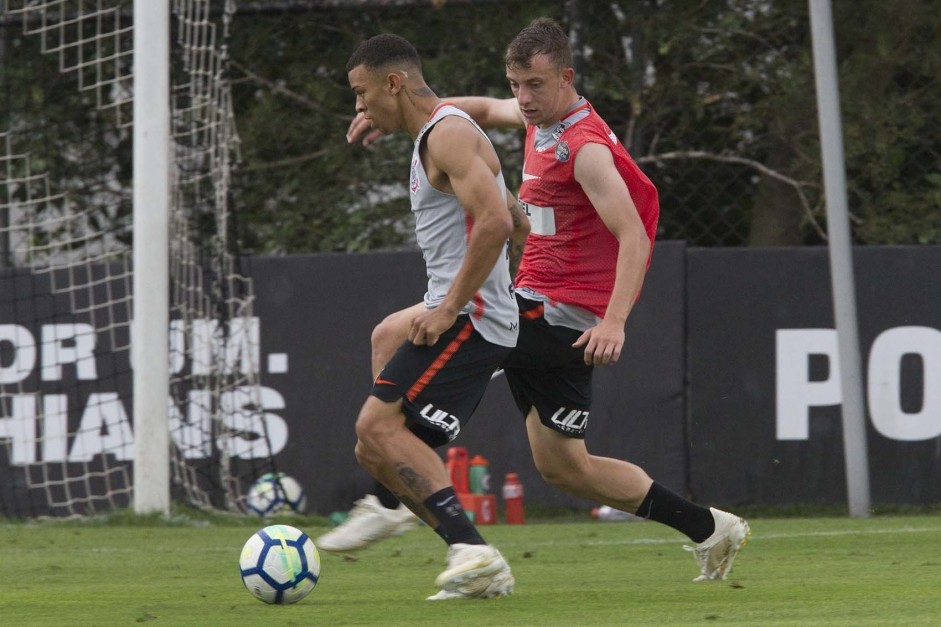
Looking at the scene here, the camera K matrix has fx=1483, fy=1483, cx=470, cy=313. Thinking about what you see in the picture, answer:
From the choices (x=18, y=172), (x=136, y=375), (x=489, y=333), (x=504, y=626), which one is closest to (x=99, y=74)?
(x=18, y=172)

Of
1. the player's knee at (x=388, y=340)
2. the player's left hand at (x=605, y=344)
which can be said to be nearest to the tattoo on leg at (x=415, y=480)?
the player's left hand at (x=605, y=344)

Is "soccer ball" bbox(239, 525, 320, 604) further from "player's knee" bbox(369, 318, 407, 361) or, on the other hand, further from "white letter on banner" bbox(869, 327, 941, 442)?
"white letter on banner" bbox(869, 327, 941, 442)

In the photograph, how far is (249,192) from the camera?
10750 millimetres

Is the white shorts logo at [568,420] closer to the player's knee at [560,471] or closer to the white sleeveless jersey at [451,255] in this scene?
the player's knee at [560,471]

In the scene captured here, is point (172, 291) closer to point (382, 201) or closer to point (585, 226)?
point (382, 201)

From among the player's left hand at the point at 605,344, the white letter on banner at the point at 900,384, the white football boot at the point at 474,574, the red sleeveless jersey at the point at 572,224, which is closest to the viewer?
the white football boot at the point at 474,574

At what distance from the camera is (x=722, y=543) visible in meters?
5.30

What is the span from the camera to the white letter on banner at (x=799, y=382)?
9.02m

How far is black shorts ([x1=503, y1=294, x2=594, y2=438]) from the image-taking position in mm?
5410

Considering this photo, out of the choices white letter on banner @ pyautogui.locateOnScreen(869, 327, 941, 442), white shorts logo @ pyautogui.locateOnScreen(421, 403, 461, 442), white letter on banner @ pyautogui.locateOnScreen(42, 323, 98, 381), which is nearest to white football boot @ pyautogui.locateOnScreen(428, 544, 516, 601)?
white shorts logo @ pyautogui.locateOnScreen(421, 403, 461, 442)

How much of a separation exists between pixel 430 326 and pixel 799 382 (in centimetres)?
474

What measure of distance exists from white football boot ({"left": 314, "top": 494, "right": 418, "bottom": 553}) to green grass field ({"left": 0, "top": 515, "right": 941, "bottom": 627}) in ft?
0.59

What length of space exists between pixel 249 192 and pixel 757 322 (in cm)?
386

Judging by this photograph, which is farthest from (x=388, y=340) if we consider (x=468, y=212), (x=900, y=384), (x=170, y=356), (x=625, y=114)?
(x=625, y=114)
